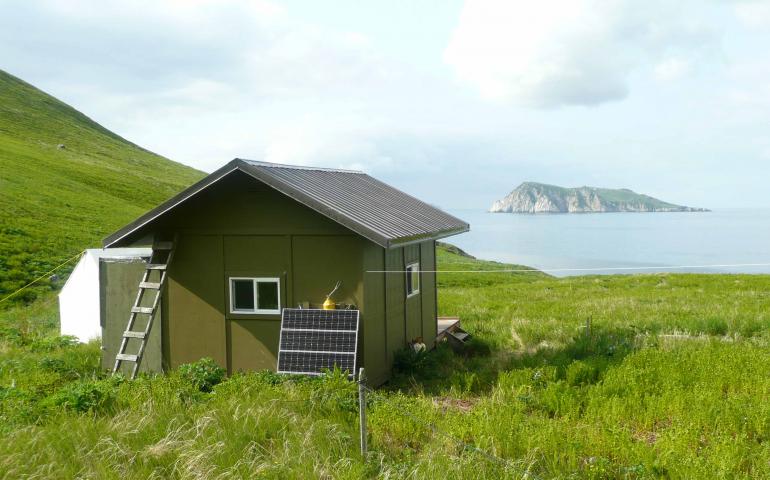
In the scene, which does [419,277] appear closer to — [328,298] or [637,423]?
[328,298]

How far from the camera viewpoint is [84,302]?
18359 millimetres

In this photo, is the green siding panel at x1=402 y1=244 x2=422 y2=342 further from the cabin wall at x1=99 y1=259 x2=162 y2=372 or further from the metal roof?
the cabin wall at x1=99 y1=259 x2=162 y2=372

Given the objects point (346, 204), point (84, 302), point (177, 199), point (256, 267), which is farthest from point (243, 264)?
point (84, 302)

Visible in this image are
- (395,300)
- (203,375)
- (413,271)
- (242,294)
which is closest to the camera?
(203,375)

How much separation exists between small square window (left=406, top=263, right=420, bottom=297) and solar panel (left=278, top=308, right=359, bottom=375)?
3.31 meters

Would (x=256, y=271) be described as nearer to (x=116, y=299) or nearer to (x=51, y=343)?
(x=116, y=299)

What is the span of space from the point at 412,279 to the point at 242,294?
4262 millimetres

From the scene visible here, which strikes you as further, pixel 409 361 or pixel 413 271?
pixel 413 271

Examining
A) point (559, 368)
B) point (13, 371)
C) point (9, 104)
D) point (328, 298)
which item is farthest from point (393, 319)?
point (9, 104)

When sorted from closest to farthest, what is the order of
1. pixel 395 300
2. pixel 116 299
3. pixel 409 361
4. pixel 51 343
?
pixel 409 361 → pixel 395 300 → pixel 116 299 → pixel 51 343

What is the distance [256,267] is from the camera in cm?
1341

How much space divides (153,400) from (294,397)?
6.78 feet

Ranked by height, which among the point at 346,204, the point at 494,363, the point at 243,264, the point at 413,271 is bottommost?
the point at 494,363

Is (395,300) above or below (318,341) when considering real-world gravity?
above
